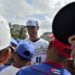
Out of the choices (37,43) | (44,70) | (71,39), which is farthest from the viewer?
(37,43)

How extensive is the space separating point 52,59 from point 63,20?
657mm

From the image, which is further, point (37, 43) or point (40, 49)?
point (37, 43)

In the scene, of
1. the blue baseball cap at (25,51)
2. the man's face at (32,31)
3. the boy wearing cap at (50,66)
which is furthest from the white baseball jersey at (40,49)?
the boy wearing cap at (50,66)

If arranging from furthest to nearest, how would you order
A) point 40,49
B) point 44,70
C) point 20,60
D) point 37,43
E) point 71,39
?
1. point 37,43
2. point 40,49
3. point 20,60
4. point 44,70
5. point 71,39

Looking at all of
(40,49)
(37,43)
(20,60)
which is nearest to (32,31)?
(37,43)

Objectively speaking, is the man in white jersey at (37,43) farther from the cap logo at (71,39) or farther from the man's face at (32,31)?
the cap logo at (71,39)

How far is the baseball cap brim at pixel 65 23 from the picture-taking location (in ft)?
5.59

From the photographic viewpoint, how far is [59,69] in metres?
2.36

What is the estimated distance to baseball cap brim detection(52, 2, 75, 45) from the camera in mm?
1703

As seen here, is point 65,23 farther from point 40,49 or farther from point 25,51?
point 40,49

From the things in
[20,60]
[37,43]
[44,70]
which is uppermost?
[44,70]

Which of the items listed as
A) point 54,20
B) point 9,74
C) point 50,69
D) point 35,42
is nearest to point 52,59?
point 50,69

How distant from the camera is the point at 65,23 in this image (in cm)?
174

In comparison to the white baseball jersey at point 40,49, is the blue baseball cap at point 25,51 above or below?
above
